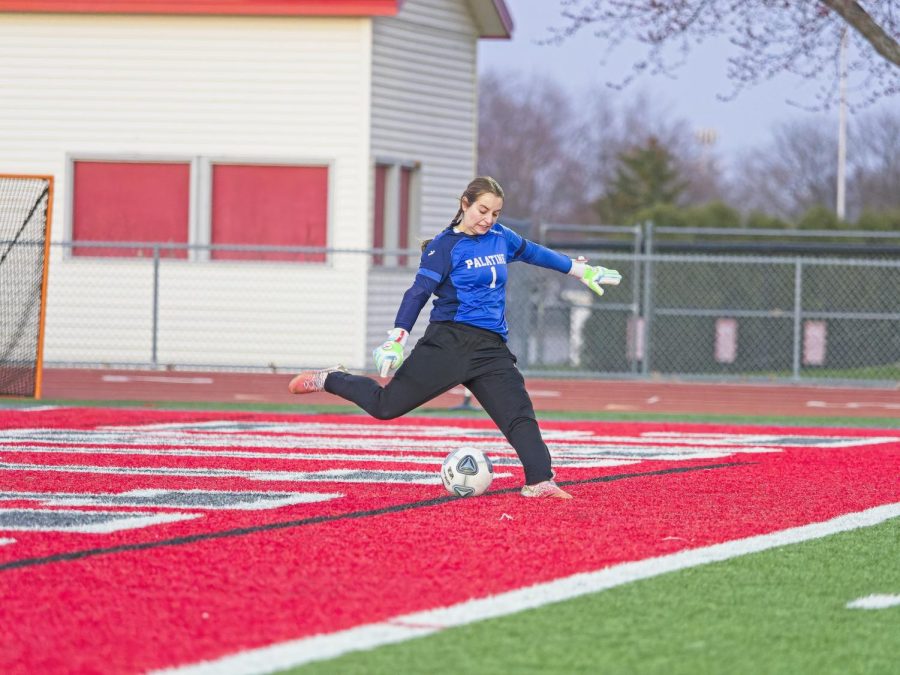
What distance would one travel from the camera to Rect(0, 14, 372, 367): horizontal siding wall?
2238 cm

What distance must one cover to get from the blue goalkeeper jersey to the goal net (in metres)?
8.63

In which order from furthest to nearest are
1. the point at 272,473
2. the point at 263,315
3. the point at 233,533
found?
the point at 263,315 < the point at 272,473 < the point at 233,533

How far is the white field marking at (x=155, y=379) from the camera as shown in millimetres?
20562

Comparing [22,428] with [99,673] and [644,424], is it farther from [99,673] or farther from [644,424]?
[99,673]

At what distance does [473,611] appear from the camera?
5520mm

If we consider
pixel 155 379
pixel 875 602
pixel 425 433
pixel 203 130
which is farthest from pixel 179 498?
pixel 203 130

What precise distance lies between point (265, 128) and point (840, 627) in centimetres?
1797

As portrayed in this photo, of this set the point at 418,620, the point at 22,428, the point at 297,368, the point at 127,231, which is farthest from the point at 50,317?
the point at 418,620

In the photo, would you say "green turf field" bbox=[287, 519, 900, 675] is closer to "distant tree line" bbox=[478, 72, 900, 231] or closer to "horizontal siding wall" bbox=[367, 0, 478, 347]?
"horizontal siding wall" bbox=[367, 0, 478, 347]

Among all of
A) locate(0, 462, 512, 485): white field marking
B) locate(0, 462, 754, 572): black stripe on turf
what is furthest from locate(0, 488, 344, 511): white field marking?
locate(0, 462, 512, 485): white field marking

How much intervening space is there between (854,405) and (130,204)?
406 inches

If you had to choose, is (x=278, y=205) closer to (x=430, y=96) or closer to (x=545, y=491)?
(x=430, y=96)

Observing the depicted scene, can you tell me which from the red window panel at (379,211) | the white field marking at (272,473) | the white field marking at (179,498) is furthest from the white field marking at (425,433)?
the red window panel at (379,211)

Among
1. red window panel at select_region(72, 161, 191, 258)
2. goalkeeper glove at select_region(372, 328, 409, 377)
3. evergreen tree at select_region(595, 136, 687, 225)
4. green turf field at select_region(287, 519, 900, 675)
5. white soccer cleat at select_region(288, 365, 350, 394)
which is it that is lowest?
green turf field at select_region(287, 519, 900, 675)
